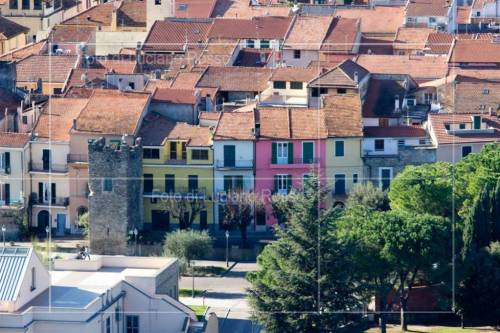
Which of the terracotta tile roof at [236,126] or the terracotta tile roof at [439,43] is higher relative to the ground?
the terracotta tile roof at [439,43]

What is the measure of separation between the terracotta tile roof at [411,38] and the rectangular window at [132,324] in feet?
76.4

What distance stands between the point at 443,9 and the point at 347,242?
25.2 metres

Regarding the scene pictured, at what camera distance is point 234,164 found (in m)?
45.1

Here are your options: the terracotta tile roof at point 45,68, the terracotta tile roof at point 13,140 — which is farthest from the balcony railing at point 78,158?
the terracotta tile roof at point 45,68

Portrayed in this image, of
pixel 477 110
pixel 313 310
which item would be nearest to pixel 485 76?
pixel 477 110

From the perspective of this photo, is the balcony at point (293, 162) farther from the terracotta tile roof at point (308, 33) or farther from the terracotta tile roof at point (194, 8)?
the terracotta tile roof at point (194, 8)

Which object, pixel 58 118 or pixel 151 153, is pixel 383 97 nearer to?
pixel 151 153

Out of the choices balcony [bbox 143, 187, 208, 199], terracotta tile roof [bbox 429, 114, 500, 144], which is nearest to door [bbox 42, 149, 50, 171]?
balcony [bbox 143, 187, 208, 199]

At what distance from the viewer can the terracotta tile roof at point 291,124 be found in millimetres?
45031

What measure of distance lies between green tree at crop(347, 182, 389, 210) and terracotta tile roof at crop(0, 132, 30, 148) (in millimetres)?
5625

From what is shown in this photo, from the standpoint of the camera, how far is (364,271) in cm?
3744

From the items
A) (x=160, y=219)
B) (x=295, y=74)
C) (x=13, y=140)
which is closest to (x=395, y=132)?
(x=160, y=219)

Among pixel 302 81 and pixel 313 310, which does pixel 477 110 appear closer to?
pixel 302 81

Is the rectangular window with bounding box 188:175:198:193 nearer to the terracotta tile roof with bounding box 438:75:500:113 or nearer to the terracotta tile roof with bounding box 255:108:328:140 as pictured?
the terracotta tile roof with bounding box 255:108:328:140
